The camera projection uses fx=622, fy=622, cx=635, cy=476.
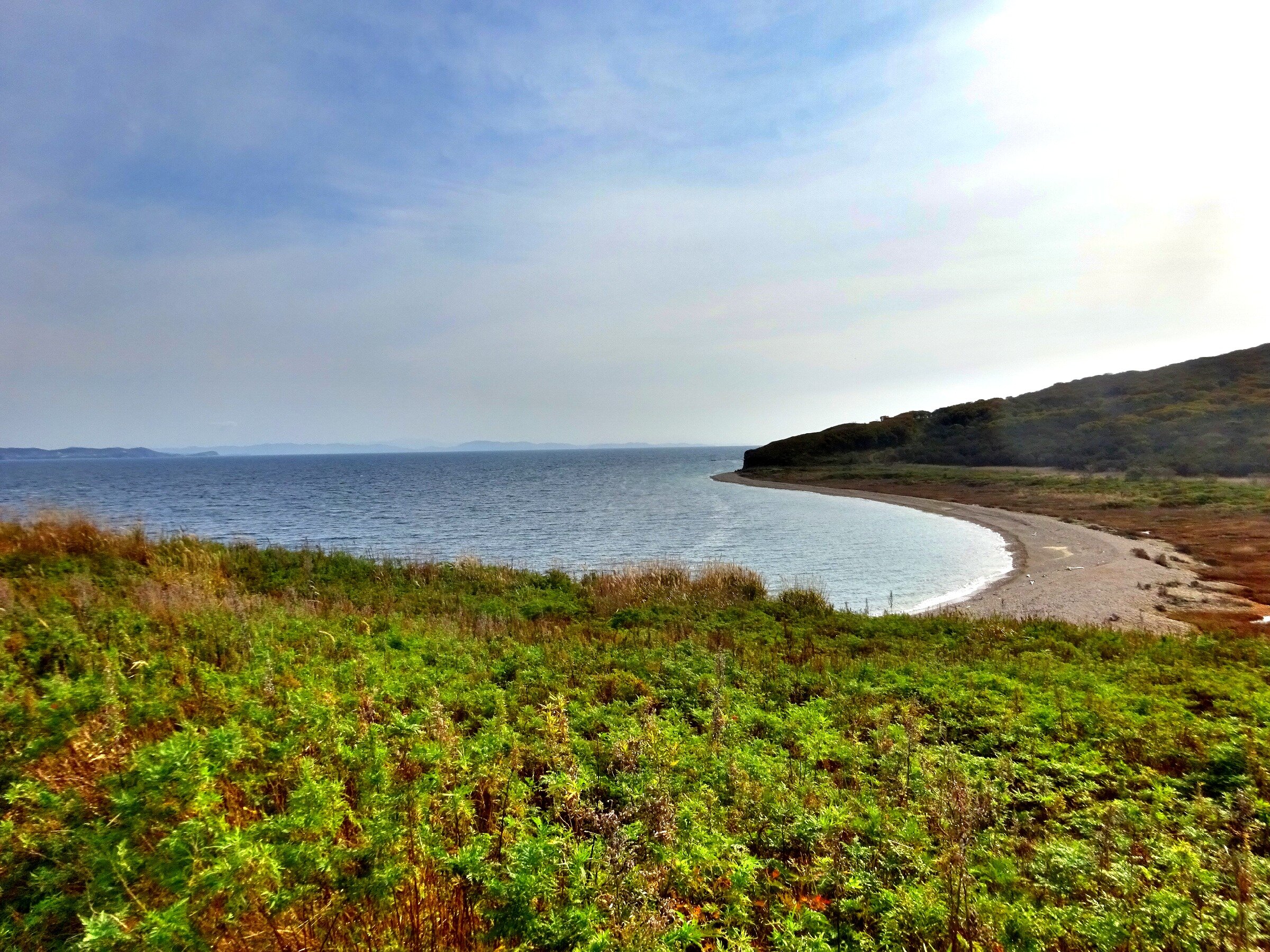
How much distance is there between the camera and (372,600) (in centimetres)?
1420

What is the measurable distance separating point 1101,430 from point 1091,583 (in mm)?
58411

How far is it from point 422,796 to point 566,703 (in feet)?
11.8

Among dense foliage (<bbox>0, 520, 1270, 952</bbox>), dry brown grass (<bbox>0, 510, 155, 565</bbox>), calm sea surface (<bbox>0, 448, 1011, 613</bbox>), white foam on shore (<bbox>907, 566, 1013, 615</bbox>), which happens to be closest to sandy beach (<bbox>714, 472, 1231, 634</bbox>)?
white foam on shore (<bbox>907, 566, 1013, 615</bbox>)

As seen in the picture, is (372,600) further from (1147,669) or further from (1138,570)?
(1138,570)

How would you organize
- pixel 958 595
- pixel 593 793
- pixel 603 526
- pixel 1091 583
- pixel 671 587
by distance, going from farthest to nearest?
1. pixel 603 526
2. pixel 1091 583
3. pixel 958 595
4. pixel 671 587
5. pixel 593 793

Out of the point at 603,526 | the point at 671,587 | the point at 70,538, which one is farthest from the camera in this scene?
the point at 603,526

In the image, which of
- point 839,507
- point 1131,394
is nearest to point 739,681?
point 839,507

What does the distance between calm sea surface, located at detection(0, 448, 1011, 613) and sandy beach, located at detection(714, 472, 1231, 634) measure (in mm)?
1383

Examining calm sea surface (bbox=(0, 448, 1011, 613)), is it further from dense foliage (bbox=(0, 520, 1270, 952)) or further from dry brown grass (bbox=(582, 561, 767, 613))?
dense foliage (bbox=(0, 520, 1270, 952))

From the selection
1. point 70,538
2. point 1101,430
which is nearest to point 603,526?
point 70,538

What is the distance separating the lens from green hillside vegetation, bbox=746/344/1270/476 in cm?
5500

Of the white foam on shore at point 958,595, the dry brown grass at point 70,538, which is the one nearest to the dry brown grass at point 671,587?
the white foam on shore at point 958,595

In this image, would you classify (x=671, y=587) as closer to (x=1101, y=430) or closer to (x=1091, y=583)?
(x=1091, y=583)

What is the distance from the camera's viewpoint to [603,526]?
39250mm
